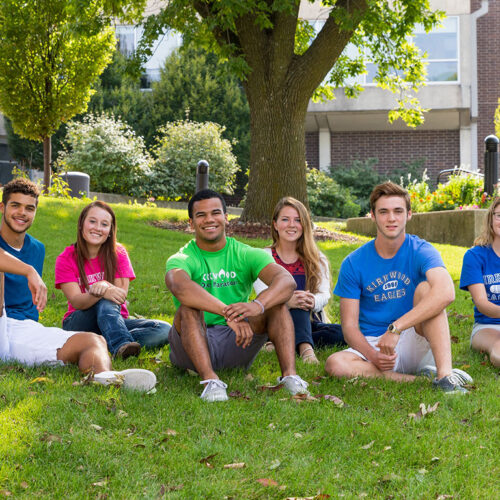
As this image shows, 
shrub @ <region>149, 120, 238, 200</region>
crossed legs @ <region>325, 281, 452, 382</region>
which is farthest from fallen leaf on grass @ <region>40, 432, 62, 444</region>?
shrub @ <region>149, 120, 238, 200</region>

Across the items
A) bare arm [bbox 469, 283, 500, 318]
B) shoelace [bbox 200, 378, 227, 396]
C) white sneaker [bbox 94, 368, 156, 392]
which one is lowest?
shoelace [bbox 200, 378, 227, 396]

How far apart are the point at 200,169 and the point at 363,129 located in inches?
553

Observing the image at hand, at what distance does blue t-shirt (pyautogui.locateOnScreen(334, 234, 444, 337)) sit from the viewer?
15.8ft

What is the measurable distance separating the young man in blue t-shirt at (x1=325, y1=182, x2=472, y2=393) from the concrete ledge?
7.66 metres

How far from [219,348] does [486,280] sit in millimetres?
2240

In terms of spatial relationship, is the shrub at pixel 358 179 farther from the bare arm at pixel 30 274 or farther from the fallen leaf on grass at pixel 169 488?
the fallen leaf on grass at pixel 169 488

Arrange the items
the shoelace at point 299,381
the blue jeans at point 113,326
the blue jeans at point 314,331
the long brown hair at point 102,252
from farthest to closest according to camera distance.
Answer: the blue jeans at point 314,331, the long brown hair at point 102,252, the blue jeans at point 113,326, the shoelace at point 299,381

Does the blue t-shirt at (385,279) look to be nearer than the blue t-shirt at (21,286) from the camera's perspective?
Yes

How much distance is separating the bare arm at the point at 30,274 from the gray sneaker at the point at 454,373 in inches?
103

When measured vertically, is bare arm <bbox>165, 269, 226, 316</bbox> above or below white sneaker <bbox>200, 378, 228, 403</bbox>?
above

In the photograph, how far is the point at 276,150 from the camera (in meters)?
11.9

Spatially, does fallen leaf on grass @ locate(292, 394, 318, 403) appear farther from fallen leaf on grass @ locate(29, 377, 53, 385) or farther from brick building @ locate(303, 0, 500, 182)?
brick building @ locate(303, 0, 500, 182)

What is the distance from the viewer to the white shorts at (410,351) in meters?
4.83

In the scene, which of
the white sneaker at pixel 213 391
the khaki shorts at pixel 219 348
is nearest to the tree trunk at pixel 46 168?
the khaki shorts at pixel 219 348
